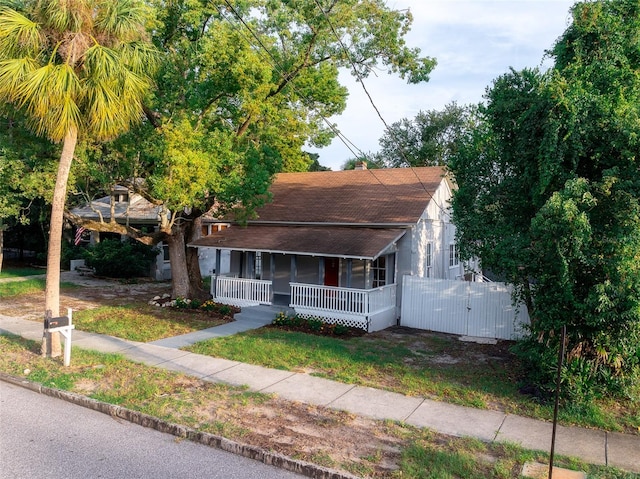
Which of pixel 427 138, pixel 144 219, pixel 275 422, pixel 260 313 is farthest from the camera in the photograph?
pixel 427 138

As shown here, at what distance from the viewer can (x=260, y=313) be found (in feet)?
53.6

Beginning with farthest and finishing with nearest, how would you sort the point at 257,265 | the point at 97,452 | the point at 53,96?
1. the point at 257,265
2. the point at 53,96
3. the point at 97,452

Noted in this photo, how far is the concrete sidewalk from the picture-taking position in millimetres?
6672

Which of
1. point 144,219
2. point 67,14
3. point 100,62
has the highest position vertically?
point 67,14

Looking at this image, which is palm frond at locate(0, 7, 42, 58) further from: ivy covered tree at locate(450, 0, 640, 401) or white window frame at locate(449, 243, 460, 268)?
white window frame at locate(449, 243, 460, 268)

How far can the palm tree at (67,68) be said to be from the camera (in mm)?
9586

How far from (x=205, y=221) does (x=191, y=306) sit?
7.41m

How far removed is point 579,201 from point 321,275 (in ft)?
31.1

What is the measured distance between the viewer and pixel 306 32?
1678 cm

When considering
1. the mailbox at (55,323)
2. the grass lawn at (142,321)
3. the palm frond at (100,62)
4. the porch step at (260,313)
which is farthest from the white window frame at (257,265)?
the palm frond at (100,62)

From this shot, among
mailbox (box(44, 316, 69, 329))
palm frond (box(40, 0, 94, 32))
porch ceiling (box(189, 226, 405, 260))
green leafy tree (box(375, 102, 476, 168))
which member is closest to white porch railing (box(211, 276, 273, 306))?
porch ceiling (box(189, 226, 405, 260))

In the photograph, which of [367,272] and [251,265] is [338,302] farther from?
[251,265]

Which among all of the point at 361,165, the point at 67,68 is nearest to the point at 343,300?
the point at 67,68

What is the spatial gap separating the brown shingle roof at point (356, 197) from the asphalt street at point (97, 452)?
36.6 ft
